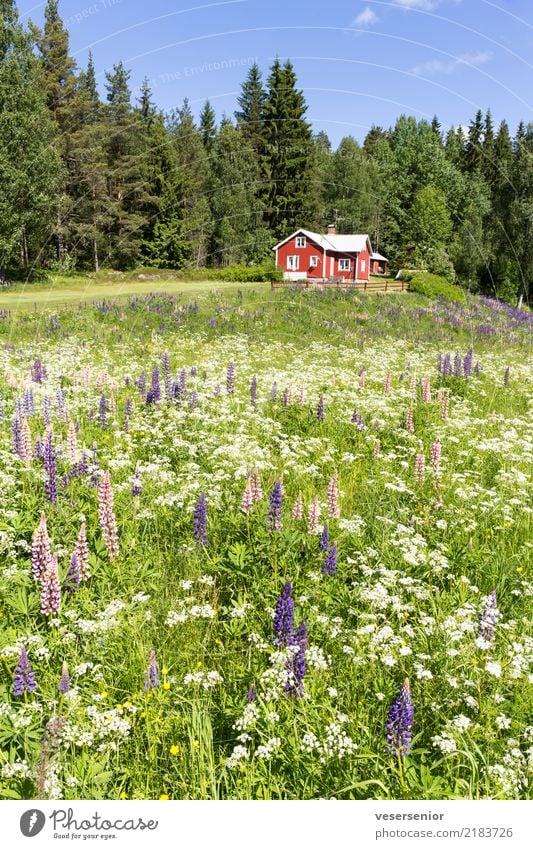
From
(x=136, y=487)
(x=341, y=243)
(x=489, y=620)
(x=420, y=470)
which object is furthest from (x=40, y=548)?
(x=341, y=243)

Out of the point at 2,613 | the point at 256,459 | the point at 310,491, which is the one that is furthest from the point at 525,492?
the point at 2,613

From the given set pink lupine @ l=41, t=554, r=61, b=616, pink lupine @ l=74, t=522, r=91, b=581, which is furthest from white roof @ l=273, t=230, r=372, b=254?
pink lupine @ l=41, t=554, r=61, b=616

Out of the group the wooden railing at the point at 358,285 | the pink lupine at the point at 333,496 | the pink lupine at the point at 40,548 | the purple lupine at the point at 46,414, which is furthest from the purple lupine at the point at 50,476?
the wooden railing at the point at 358,285

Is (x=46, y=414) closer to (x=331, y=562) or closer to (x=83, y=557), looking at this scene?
(x=83, y=557)

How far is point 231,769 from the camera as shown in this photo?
9.75 feet

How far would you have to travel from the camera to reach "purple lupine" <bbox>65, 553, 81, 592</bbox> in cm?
409

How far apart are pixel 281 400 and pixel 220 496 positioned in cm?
415

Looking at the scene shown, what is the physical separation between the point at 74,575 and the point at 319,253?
179ft

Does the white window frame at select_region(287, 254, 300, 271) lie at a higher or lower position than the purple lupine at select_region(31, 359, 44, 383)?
higher

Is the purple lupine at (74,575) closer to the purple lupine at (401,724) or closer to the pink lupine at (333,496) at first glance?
the pink lupine at (333,496)

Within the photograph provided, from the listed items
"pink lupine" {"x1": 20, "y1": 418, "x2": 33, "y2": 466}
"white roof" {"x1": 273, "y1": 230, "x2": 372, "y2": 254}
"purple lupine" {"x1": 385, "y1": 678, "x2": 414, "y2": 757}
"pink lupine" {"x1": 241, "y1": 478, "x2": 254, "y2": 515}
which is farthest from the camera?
"white roof" {"x1": 273, "y1": 230, "x2": 372, "y2": 254}

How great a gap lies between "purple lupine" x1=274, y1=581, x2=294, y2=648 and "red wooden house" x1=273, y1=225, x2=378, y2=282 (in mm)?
51941

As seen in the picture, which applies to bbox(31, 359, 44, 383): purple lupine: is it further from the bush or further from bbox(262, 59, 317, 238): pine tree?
bbox(262, 59, 317, 238): pine tree

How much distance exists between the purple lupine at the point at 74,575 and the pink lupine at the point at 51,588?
0.24 m
